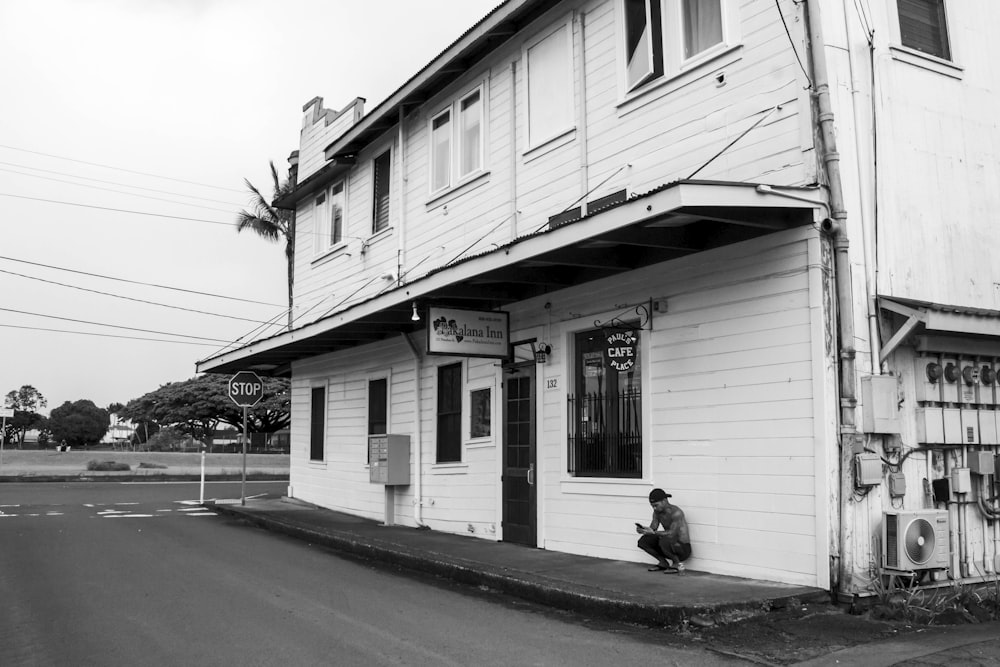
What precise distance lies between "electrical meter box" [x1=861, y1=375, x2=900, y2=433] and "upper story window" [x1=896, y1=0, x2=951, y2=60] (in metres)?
3.81

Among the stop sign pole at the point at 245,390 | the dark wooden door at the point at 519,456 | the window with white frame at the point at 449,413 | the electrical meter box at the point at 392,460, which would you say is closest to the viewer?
the dark wooden door at the point at 519,456

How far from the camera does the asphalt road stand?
654cm

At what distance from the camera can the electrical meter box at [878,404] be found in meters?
8.11

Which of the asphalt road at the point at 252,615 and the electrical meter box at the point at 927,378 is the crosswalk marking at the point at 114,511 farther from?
the electrical meter box at the point at 927,378

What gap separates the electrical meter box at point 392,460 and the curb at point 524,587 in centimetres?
148

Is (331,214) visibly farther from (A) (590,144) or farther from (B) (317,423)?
(A) (590,144)

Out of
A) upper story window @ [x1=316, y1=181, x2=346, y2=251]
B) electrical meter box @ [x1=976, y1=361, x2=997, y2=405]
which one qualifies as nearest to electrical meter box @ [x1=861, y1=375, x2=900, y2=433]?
electrical meter box @ [x1=976, y1=361, x2=997, y2=405]

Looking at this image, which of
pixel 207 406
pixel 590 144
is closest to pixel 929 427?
pixel 590 144

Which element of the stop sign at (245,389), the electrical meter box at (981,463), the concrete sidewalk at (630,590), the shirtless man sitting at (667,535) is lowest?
the concrete sidewalk at (630,590)

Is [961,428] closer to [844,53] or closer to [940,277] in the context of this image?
[940,277]

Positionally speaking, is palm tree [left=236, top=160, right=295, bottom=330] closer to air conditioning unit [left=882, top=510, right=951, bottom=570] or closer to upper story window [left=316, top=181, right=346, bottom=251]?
upper story window [left=316, top=181, right=346, bottom=251]

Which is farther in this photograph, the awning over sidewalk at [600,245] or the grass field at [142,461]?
the grass field at [142,461]

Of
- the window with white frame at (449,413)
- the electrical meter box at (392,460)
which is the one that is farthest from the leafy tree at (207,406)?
the window with white frame at (449,413)

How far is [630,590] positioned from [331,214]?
1291cm
